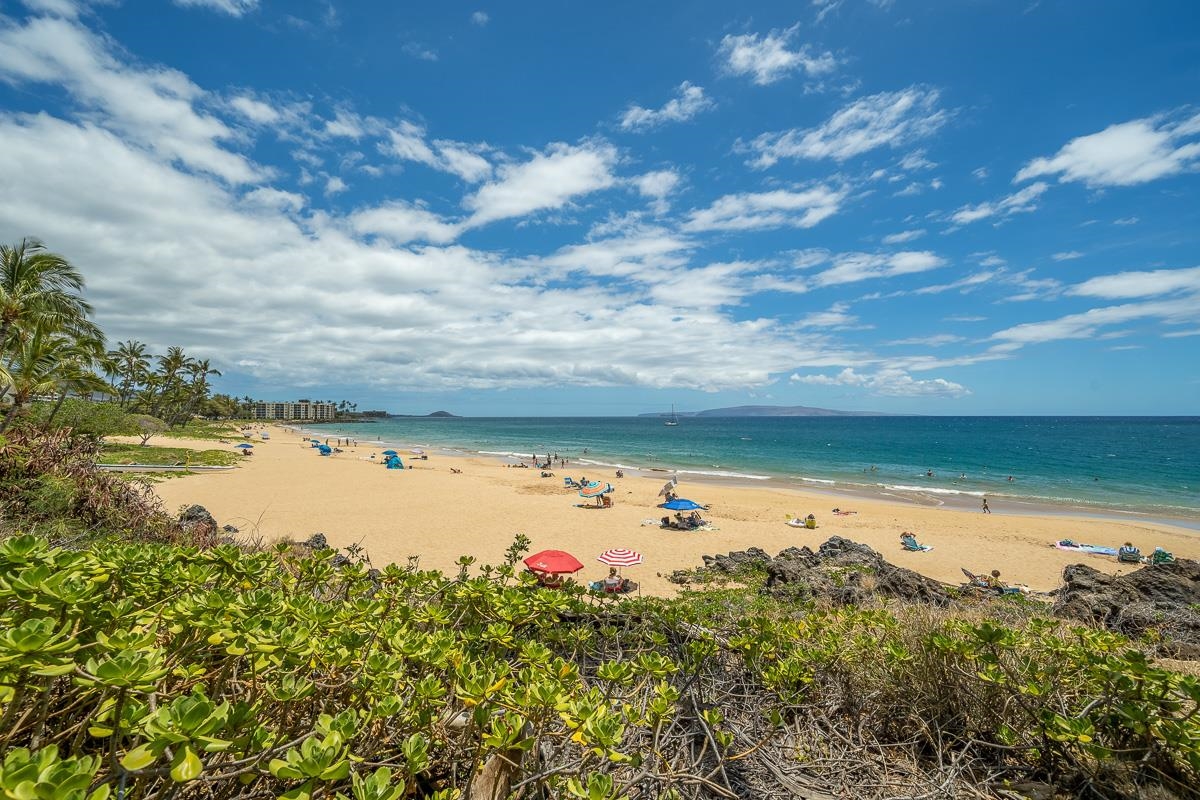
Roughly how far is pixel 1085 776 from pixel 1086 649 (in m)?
0.81

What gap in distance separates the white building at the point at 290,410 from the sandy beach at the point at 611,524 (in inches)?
5701

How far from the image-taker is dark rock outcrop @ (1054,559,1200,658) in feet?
21.3

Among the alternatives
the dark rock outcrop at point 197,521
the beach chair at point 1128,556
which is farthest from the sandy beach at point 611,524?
the dark rock outcrop at point 197,521

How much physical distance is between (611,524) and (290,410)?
170771mm

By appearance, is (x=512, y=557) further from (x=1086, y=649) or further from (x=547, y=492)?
(x=547, y=492)

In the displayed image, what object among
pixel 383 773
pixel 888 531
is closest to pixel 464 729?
pixel 383 773

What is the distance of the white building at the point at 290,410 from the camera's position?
14888 cm

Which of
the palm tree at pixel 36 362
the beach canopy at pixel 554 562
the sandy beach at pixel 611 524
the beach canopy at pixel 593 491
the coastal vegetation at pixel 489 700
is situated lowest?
the sandy beach at pixel 611 524

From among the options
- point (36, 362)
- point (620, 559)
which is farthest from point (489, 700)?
point (36, 362)

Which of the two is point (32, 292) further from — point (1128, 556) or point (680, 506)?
point (1128, 556)

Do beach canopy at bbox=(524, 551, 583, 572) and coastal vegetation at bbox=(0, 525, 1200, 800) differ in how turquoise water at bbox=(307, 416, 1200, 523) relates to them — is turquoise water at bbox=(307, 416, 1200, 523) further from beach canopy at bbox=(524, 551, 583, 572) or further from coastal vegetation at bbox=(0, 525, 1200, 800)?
coastal vegetation at bbox=(0, 525, 1200, 800)

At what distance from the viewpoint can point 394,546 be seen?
13.9m

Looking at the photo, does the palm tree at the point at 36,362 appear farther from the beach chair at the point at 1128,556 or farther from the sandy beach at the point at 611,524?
the beach chair at the point at 1128,556

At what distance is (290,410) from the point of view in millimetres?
157250
